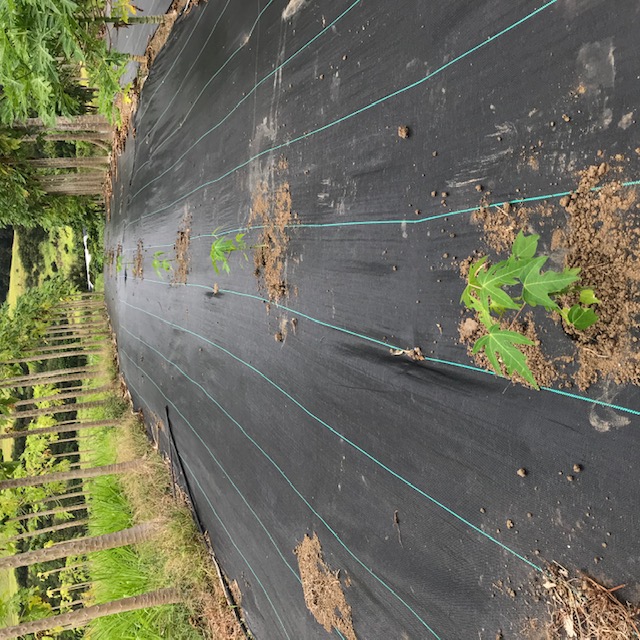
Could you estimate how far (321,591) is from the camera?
2.34m

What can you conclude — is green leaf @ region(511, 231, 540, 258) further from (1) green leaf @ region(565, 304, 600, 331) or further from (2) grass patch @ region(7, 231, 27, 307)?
(2) grass patch @ region(7, 231, 27, 307)

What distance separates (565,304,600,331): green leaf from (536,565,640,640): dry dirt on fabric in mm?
629

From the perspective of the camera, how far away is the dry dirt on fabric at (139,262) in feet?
17.5

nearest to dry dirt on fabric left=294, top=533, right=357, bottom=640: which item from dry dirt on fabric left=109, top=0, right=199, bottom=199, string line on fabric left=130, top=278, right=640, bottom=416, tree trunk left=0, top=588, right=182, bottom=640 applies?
string line on fabric left=130, top=278, right=640, bottom=416

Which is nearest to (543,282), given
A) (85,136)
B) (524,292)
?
(524,292)

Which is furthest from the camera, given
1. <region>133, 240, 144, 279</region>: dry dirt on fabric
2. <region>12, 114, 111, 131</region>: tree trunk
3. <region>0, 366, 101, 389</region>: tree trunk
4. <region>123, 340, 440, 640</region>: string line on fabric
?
<region>0, 366, 101, 389</region>: tree trunk

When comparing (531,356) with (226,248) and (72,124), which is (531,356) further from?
(72,124)

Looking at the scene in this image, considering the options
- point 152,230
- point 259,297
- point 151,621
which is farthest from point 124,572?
point 259,297

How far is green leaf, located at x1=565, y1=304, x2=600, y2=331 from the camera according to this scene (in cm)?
116

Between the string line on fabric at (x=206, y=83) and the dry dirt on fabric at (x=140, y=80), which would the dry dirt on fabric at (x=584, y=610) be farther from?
the dry dirt on fabric at (x=140, y=80)

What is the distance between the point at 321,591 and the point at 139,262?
4.18m

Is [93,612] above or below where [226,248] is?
below

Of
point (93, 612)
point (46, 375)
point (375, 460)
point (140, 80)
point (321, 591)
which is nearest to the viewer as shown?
point (375, 460)

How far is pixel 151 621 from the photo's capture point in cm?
432
